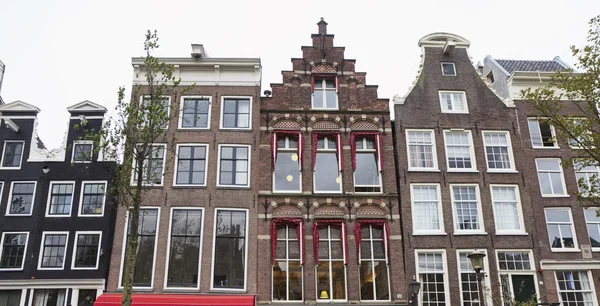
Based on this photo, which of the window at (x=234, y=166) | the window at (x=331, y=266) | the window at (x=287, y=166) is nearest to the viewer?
the window at (x=331, y=266)

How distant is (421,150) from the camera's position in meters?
25.3

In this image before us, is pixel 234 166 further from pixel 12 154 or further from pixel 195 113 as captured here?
pixel 12 154

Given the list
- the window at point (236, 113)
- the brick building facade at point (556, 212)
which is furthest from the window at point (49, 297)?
the brick building facade at point (556, 212)

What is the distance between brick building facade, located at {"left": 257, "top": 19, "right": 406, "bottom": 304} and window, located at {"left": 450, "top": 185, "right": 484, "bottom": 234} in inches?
113

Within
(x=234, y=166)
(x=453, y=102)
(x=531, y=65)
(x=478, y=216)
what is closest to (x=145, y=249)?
(x=234, y=166)

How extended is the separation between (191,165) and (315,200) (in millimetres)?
6013

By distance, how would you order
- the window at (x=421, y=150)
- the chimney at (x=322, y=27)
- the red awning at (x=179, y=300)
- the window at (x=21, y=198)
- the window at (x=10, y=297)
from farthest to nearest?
the chimney at (x=322, y=27) → the window at (x=421, y=150) → the window at (x=21, y=198) → the window at (x=10, y=297) → the red awning at (x=179, y=300)

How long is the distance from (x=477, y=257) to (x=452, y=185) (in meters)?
8.65

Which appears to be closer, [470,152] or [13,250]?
[13,250]

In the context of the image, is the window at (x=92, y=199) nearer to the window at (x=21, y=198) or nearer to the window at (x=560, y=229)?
the window at (x=21, y=198)

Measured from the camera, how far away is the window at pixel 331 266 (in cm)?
2272

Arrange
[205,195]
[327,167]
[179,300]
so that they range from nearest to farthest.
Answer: [179,300] → [205,195] → [327,167]

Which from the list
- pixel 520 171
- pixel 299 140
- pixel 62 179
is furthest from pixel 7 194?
pixel 520 171

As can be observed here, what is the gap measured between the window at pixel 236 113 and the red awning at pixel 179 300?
800cm
